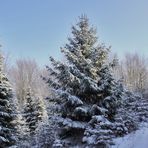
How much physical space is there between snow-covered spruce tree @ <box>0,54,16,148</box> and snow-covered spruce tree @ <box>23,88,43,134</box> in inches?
411

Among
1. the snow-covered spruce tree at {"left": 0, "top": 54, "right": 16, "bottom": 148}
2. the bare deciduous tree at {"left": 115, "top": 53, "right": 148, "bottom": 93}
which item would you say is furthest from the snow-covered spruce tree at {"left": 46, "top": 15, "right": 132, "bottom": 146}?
the bare deciduous tree at {"left": 115, "top": 53, "right": 148, "bottom": 93}

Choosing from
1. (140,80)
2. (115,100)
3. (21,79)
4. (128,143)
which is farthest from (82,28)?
(21,79)

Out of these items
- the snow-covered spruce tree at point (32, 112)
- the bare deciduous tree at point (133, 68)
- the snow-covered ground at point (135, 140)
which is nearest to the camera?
the snow-covered ground at point (135, 140)

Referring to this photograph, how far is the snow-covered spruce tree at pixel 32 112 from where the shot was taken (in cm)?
2730

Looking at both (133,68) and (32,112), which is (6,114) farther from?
(133,68)

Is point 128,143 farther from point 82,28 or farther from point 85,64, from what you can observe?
point 82,28

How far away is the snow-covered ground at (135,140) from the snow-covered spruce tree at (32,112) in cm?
1639

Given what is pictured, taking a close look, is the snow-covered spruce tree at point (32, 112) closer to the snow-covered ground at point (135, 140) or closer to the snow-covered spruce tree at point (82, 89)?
the snow-covered spruce tree at point (82, 89)

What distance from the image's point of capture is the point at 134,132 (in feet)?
38.8

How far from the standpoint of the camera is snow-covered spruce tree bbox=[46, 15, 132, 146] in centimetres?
1320

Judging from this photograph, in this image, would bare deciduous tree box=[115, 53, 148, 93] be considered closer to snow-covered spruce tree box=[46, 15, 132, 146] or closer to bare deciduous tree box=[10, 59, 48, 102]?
bare deciduous tree box=[10, 59, 48, 102]

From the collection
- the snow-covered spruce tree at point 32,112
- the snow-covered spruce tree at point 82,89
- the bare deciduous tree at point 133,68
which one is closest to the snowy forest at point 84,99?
the snow-covered spruce tree at point 82,89

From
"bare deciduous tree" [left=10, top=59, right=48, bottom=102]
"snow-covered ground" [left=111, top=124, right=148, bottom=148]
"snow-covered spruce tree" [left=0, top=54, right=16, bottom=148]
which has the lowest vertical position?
"snow-covered ground" [left=111, top=124, right=148, bottom=148]

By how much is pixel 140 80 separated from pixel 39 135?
134 ft
